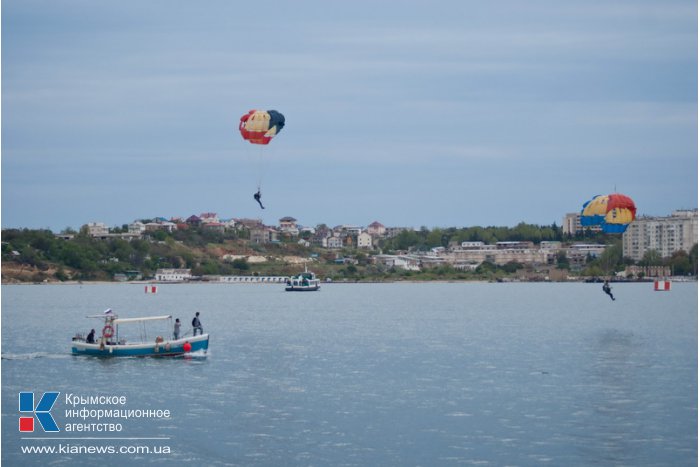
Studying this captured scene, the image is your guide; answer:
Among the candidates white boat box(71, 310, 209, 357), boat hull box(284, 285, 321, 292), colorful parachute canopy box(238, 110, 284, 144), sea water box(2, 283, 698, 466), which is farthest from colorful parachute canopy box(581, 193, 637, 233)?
boat hull box(284, 285, 321, 292)

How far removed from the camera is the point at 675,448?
29953 millimetres

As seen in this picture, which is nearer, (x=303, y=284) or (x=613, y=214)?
(x=613, y=214)

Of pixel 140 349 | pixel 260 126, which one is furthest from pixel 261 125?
pixel 140 349

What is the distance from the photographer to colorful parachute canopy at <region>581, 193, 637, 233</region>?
72.5 meters

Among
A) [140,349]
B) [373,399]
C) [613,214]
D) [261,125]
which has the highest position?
[261,125]

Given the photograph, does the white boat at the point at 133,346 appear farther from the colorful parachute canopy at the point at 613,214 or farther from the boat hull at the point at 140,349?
the colorful parachute canopy at the point at 613,214

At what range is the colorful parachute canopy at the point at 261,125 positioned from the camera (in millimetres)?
65062

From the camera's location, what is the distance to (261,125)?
65188 mm

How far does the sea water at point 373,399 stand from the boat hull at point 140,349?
0.44 metres

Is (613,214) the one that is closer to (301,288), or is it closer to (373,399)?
(373,399)

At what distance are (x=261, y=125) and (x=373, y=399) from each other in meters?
30.3

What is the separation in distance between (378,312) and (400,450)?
65.4m

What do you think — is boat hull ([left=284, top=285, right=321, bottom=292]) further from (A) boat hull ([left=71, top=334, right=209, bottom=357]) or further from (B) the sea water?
(A) boat hull ([left=71, top=334, right=209, bottom=357])

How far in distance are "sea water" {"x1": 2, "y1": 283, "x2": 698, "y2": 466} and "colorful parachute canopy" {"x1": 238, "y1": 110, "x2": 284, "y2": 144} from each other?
10.8 meters
